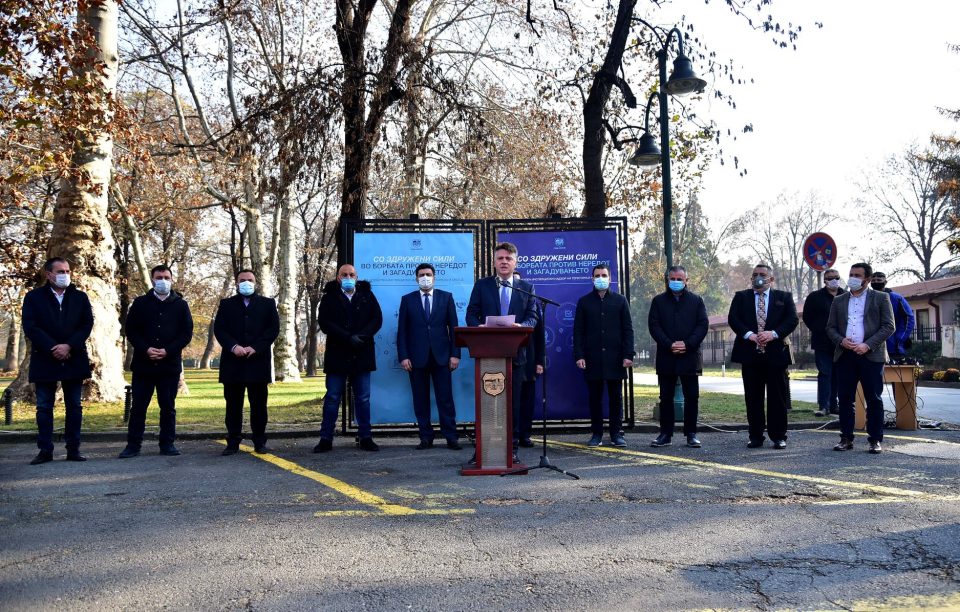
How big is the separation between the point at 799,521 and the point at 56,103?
1221 centimetres

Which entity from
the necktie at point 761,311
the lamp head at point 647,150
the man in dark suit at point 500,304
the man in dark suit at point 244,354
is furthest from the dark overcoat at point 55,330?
the lamp head at point 647,150

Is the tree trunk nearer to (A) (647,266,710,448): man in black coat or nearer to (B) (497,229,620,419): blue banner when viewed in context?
(B) (497,229,620,419): blue banner

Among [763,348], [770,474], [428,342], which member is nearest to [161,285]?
[428,342]

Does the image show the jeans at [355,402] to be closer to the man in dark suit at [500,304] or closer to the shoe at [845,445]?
the man in dark suit at [500,304]

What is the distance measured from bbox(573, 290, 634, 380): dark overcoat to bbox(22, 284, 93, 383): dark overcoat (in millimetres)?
5785

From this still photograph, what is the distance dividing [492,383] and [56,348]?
4.92 meters

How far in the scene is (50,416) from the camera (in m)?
9.04

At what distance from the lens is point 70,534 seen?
5.32 meters

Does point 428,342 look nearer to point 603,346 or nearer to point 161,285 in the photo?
point 603,346

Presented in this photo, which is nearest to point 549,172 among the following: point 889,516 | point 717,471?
point 717,471

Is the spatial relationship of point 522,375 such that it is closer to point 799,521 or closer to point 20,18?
point 799,521

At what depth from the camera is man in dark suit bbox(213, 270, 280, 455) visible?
376 inches

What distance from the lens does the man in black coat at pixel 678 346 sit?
32.2 feet

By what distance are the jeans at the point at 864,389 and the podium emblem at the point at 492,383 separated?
4191 millimetres
